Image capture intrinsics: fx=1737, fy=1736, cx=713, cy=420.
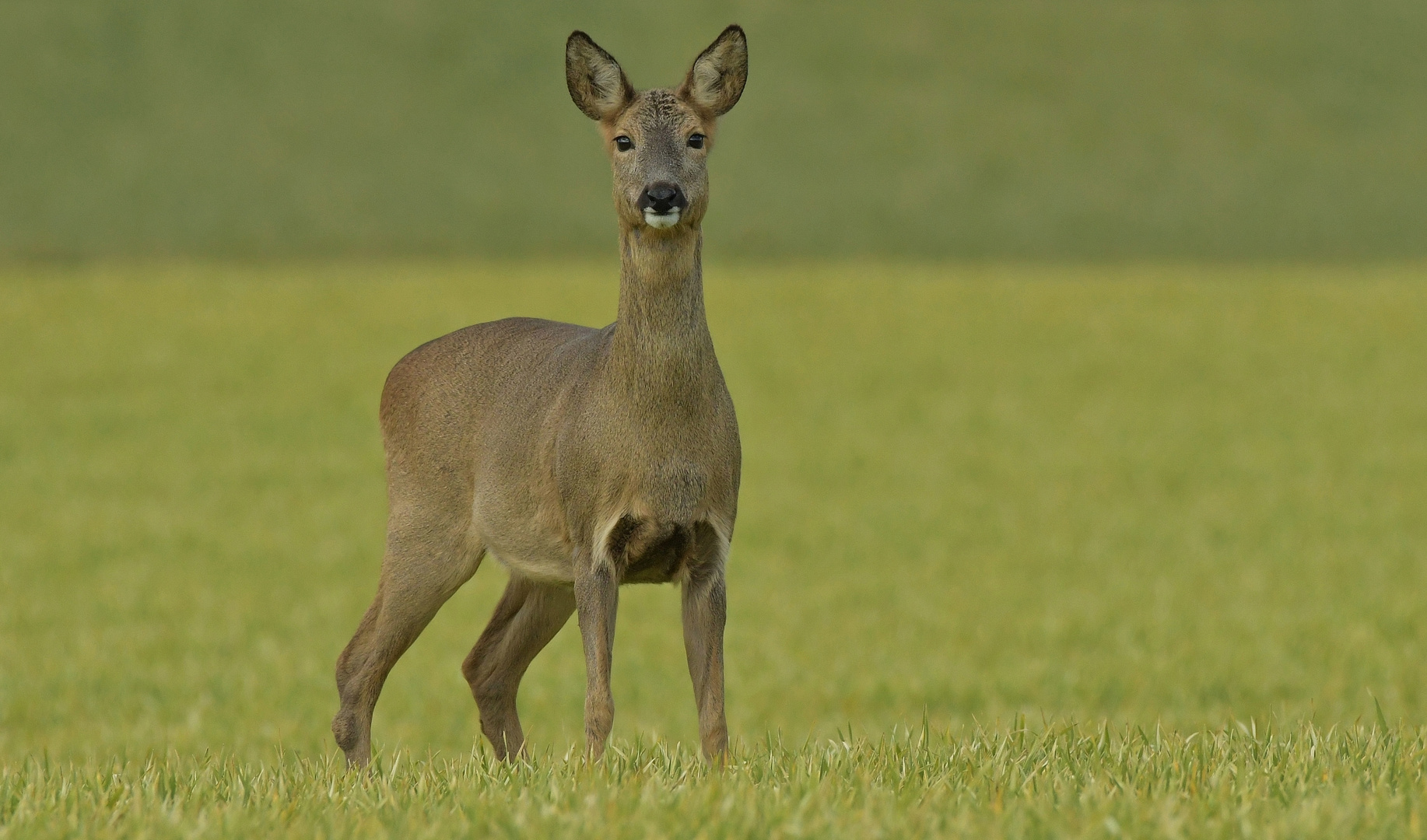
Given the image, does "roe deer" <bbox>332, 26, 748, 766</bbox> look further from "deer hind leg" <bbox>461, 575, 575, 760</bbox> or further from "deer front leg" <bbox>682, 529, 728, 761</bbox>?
"deer hind leg" <bbox>461, 575, 575, 760</bbox>

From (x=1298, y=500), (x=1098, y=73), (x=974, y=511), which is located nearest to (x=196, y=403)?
(x=974, y=511)

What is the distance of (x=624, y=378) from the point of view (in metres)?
5.73

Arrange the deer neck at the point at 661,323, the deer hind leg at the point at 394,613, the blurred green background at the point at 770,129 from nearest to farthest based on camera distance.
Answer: the deer neck at the point at 661,323 → the deer hind leg at the point at 394,613 → the blurred green background at the point at 770,129

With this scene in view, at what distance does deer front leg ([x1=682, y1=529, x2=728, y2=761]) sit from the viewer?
574cm

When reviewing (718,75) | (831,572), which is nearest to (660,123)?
(718,75)

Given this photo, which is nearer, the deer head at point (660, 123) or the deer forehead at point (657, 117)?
the deer head at point (660, 123)

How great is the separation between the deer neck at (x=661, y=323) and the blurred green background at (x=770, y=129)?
125 ft

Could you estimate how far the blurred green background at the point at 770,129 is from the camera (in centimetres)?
4606

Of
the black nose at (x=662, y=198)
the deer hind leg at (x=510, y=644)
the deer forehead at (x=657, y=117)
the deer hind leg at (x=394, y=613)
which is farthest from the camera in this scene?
the deer hind leg at (x=510, y=644)

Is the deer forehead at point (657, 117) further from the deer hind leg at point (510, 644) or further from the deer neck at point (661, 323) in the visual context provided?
the deer hind leg at point (510, 644)

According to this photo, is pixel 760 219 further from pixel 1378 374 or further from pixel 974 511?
pixel 974 511

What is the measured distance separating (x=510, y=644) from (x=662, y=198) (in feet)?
8.32

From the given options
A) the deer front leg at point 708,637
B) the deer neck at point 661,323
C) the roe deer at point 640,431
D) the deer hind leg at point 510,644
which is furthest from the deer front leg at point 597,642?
the deer hind leg at point 510,644

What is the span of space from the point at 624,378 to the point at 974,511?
15.1m
